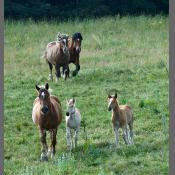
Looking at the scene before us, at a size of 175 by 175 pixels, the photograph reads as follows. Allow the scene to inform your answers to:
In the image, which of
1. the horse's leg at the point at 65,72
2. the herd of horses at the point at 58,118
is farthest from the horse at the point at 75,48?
the herd of horses at the point at 58,118

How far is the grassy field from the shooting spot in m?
10.6

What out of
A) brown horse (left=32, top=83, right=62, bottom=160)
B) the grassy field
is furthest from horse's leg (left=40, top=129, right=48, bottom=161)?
the grassy field

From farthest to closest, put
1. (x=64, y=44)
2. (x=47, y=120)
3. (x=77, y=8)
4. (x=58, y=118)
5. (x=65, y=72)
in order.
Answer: (x=77, y=8) < (x=64, y=44) < (x=65, y=72) < (x=58, y=118) < (x=47, y=120)

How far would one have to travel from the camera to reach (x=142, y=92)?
49.2ft

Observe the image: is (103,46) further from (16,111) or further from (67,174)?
(67,174)

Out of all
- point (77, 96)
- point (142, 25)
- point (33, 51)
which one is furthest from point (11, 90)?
point (142, 25)

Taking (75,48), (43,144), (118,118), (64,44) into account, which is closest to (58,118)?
(43,144)

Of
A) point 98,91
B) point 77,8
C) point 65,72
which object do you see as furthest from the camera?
point 77,8

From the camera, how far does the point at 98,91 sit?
15.2 m

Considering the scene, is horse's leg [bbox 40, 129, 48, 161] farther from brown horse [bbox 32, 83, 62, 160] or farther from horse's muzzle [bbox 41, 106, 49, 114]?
horse's muzzle [bbox 41, 106, 49, 114]

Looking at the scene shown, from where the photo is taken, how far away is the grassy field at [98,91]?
1063cm

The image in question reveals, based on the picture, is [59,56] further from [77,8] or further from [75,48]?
[77,8]

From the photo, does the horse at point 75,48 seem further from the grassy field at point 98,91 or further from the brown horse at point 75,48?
the grassy field at point 98,91

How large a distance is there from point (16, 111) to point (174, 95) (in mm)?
4700
